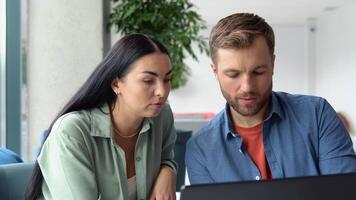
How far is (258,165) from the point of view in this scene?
1258 millimetres

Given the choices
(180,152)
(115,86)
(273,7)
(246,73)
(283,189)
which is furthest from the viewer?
(273,7)

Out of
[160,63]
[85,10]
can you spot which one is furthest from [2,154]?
[85,10]

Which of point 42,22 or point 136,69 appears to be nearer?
point 136,69

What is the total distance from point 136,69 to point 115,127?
22 cm

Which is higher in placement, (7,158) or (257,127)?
(257,127)

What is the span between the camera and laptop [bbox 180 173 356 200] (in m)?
0.61

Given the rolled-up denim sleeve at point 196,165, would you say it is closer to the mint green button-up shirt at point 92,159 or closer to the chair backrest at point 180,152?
the mint green button-up shirt at point 92,159

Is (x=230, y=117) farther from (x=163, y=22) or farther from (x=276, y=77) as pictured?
(x=276, y=77)

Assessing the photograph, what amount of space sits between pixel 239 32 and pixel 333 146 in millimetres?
396

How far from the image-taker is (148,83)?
1.31 metres

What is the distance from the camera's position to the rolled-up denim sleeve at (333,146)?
119 centimetres

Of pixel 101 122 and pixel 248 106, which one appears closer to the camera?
pixel 248 106

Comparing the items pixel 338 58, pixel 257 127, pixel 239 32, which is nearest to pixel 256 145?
pixel 257 127

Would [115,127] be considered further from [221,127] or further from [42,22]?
[42,22]
